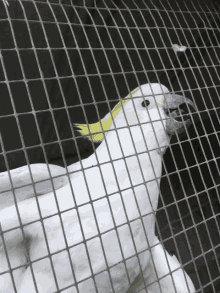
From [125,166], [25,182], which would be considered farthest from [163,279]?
[25,182]

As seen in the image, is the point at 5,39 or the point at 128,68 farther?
the point at 128,68

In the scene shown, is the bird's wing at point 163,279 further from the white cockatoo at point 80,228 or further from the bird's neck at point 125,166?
the bird's neck at point 125,166

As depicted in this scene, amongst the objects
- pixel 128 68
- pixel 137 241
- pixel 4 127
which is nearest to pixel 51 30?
pixel 128 68

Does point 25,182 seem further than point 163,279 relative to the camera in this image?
No

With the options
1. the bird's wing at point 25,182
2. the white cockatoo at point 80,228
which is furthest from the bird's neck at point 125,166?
the bird's wing at point 25,182

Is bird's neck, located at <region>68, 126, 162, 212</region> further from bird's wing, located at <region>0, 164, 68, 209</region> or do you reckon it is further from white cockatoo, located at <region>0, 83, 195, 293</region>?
bird's wing, located at <region>0, 164, 68, 209</region>

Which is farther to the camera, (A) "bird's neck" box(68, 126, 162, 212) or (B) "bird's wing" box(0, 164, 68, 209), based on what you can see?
(A) "bird's neck" box(68, 126, 162, 212)

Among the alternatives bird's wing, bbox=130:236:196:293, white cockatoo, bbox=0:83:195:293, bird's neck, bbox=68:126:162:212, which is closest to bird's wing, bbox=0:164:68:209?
white cockatoo, bbox=0:83:195:293

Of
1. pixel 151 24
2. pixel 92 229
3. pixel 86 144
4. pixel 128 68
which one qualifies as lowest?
pixel 92 229

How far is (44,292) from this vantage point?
606mm

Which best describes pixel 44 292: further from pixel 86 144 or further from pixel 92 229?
pixel 86 144

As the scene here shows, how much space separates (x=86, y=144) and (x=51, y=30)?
792 mm

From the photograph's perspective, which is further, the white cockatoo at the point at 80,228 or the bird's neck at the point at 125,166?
the bird's neck at the point at 125,166

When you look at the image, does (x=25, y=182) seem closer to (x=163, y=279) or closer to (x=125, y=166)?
(x=125, y=166)
